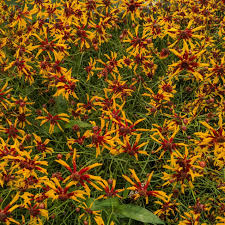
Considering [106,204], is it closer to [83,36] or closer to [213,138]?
[213,138]

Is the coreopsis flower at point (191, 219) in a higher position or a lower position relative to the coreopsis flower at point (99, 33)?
lower

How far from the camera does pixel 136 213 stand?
135cm

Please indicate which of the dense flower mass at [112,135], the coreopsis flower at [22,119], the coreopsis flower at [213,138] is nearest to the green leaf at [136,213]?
the dense flower mass at [112,135]

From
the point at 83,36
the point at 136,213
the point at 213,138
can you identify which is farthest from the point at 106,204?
the point at 83,36

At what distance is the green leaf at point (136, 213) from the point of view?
4.26ft

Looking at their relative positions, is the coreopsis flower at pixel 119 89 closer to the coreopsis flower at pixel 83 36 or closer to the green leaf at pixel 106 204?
the coreopsis flower at pixel 83 36

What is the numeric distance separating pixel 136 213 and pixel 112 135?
51 cm

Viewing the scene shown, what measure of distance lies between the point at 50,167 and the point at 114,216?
636 mm

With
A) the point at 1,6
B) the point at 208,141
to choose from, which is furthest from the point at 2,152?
the point at 1,6

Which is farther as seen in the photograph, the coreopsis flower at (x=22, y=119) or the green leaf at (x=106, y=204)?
the coreopsis flower at (x=22, y=119)

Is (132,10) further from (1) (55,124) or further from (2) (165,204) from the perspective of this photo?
(2) (165,204)

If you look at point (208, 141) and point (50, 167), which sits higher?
point (208, 141)

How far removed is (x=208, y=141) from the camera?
55.2 inches

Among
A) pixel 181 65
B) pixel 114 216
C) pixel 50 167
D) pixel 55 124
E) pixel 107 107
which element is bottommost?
pixel 50 167
